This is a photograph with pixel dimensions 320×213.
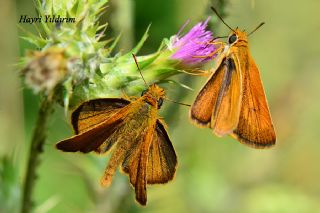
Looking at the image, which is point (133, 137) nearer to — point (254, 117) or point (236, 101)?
point (236, 101)

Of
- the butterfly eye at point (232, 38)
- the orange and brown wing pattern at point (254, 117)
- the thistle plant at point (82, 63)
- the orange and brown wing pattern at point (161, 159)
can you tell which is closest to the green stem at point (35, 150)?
the thistle plant at point (82, 63)

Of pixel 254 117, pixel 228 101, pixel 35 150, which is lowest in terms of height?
pixel 35 150

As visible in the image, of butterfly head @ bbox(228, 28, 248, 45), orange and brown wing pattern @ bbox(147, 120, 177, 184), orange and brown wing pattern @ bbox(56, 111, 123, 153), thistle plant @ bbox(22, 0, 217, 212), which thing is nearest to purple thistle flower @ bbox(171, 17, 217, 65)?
thistle plant @ bbox(22, 0, 217, 212)

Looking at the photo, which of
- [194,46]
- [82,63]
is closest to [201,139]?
[194,46]

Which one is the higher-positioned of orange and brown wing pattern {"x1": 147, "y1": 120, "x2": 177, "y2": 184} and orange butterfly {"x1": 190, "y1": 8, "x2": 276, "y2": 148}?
orange butterfly {"x1": 190, "y1": 8, "x2": 276, "y2": 148}

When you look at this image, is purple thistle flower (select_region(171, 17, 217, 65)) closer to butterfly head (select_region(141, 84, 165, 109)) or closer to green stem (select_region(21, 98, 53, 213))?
butterfly head (select_region(141, 84, 165, 109))
